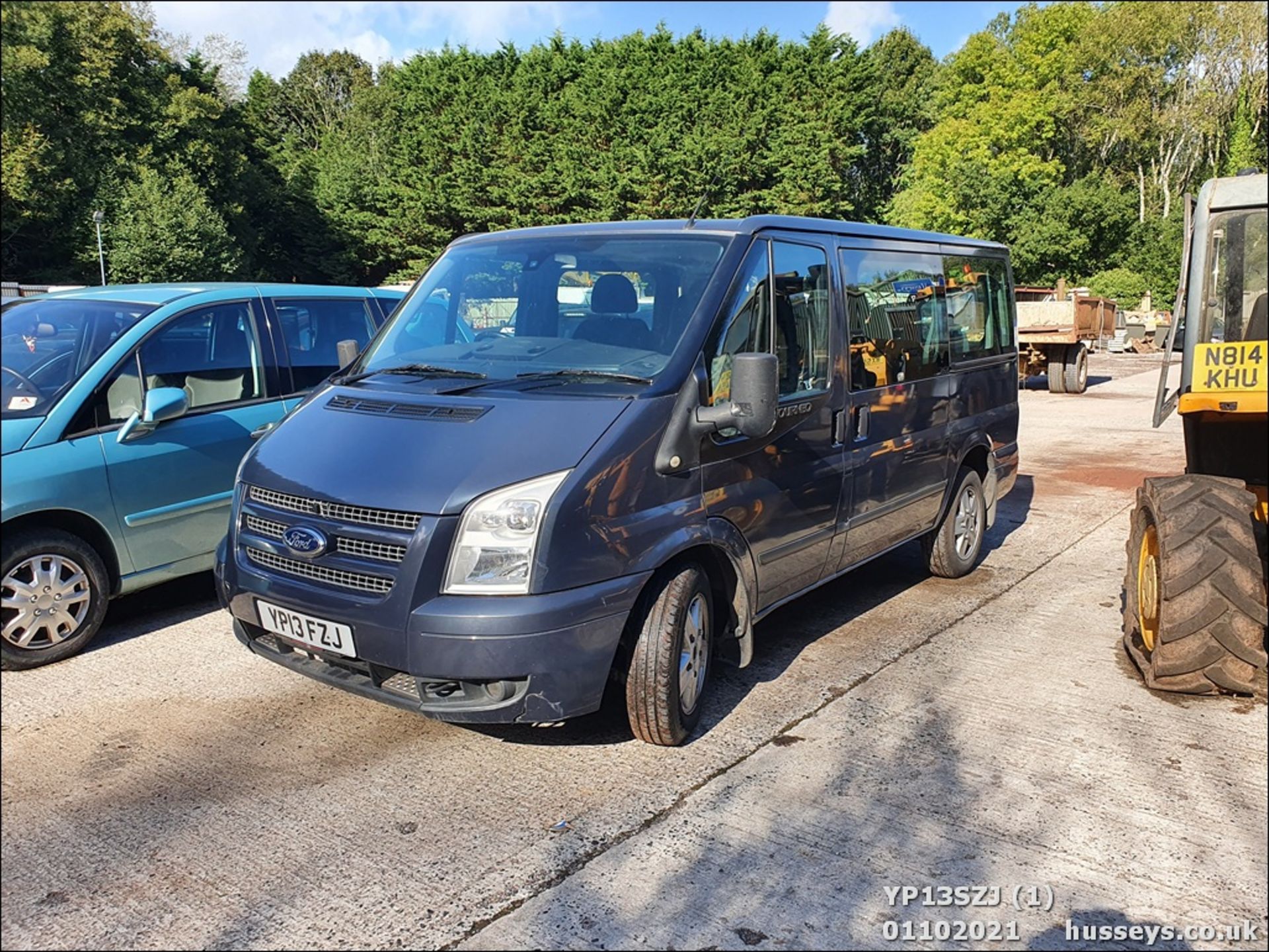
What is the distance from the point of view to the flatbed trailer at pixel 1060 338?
20266 mm

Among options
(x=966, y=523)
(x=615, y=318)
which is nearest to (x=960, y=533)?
(x=966, y=523)

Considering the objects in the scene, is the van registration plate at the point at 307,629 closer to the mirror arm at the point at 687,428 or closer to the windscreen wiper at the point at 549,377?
the windscreen wiper at the point at 549,377

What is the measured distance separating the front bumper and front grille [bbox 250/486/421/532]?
0.26 m

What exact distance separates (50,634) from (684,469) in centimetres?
302

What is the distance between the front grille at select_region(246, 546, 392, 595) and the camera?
3400 millimetres

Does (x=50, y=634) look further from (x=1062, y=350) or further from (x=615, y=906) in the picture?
(x=1062, y=350)

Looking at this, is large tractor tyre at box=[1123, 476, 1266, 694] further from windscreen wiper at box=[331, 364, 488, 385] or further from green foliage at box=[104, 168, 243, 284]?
green foliage at box=[104, 168, 243, 284]

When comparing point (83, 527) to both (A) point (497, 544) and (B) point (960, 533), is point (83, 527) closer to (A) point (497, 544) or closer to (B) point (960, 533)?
(A) point (497, 544)

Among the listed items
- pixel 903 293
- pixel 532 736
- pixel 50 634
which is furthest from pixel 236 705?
pixel 903 293

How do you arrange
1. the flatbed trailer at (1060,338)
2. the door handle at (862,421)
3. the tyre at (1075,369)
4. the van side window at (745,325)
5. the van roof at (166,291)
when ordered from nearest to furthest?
the van side window at (745,325), the door handle at (862,421), the van roof at (166,291), the flatbed trailer at (1060,338), the tyre at (1075,369)

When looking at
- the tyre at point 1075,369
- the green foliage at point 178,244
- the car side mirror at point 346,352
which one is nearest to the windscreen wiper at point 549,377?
the car side mirror at point 346,352

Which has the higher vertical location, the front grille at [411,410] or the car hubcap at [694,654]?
the front grille at [411,410]

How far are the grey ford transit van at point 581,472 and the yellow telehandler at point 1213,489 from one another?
1363 mm

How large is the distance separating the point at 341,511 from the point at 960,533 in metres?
4.38
